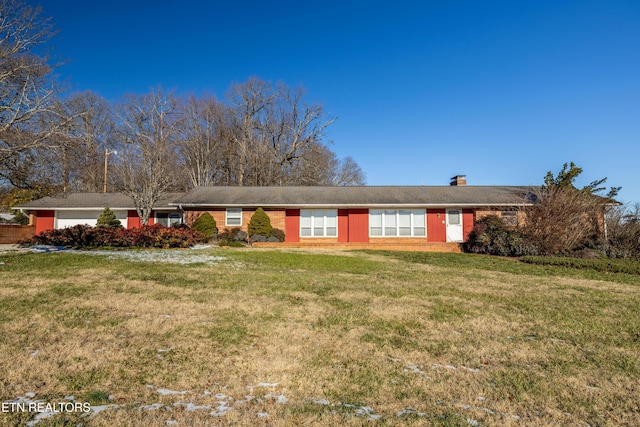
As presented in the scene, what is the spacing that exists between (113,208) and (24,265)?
15.5 m

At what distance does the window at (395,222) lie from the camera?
2172 cm

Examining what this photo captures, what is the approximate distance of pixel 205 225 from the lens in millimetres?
20156

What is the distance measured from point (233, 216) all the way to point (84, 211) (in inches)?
441

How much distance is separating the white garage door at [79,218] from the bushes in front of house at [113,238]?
29.3ft

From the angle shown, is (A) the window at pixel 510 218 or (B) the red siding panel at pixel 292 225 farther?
(B) the red siding panel at pixel 292 225

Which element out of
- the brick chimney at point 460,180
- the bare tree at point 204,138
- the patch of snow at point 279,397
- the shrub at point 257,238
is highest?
the bare tree at point 204,138

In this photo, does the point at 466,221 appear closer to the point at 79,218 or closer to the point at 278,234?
the point at 278,234

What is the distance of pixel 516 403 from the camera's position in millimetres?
3082

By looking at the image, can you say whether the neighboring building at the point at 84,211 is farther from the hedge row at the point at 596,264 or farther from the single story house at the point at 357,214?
the hedge row at the point at 596,264

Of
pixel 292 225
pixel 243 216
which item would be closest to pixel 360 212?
pixel 292 225

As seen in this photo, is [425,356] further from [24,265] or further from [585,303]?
[24,265]

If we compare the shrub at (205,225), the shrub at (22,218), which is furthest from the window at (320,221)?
the shrub at (22,218)

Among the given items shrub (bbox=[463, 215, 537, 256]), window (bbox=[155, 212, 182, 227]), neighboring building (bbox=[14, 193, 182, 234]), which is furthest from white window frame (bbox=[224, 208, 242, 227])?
shrub (bbox=[463, 215, 537, 256])

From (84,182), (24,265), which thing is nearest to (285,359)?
(24,265)
